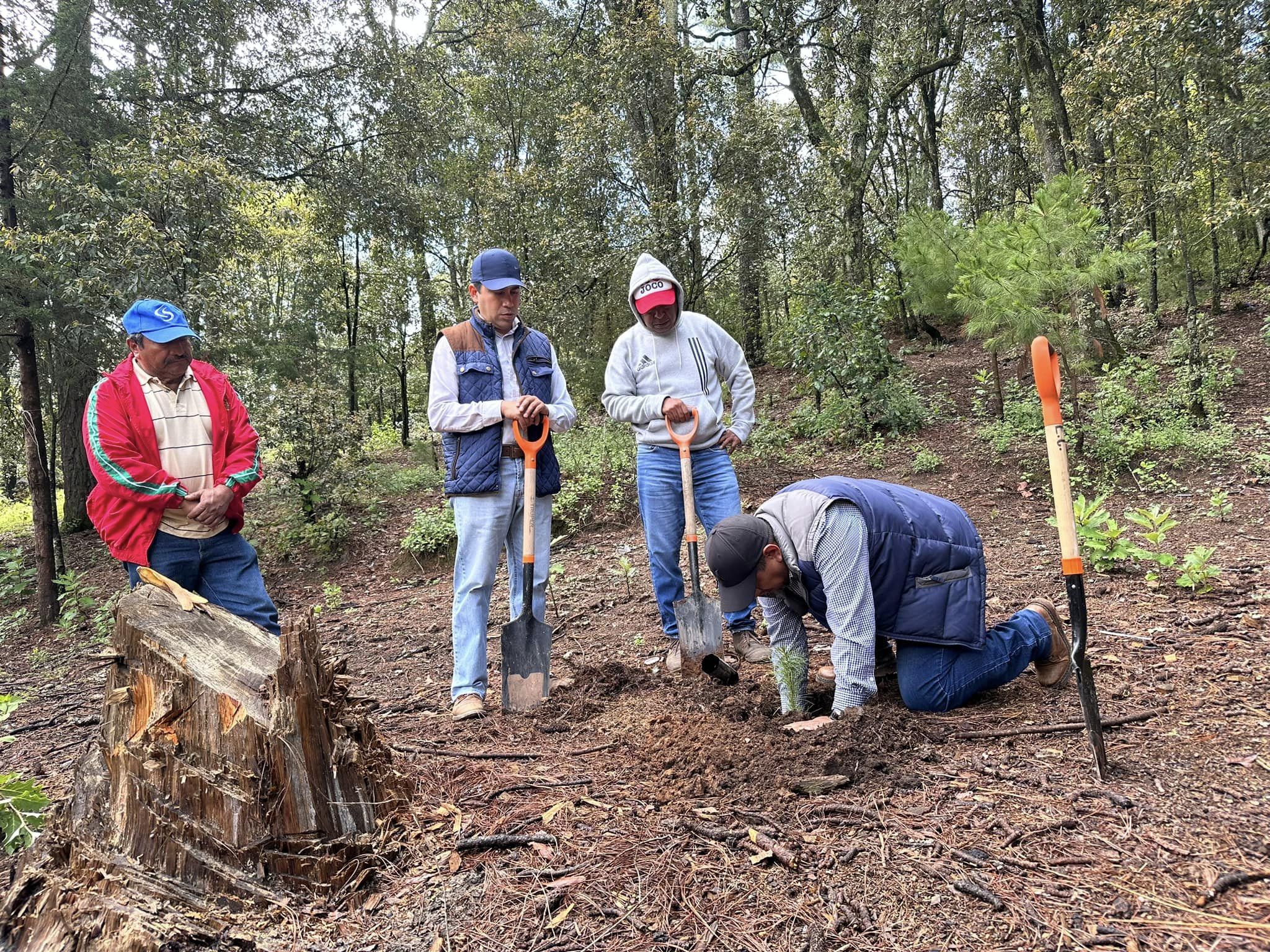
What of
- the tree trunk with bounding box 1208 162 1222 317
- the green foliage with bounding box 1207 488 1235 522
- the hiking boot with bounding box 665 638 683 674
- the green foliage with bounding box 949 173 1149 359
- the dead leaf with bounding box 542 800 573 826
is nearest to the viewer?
the dead leaf with bounding box 542 800 573 826

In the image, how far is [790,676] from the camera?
2.90 meters

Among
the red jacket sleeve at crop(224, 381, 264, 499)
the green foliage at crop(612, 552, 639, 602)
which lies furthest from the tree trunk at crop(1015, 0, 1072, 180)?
the red jacket sleeve at crop(224, 381, 264, 499)

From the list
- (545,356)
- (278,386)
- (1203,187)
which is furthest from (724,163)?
(545,356)

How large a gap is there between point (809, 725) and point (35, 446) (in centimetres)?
786

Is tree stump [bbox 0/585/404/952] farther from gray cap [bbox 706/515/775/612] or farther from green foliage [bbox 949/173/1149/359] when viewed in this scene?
green foliage [bbox 949/173/1149/359]

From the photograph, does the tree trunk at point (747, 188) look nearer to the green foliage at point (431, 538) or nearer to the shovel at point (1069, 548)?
the green foliage at point (431, 538)

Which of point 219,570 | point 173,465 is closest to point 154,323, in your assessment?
point 173,465

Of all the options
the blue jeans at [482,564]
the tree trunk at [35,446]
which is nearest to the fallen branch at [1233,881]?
the blue jeans at [482,564]

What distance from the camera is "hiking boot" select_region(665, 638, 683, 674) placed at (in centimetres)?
372

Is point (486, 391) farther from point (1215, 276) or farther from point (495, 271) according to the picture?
point (1215, 276)

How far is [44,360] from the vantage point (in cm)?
858

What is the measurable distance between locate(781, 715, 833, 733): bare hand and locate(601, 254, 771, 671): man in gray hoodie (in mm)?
1017

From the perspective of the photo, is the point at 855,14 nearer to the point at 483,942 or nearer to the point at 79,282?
the point at 79,282

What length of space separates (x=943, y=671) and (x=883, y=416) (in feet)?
23.8
